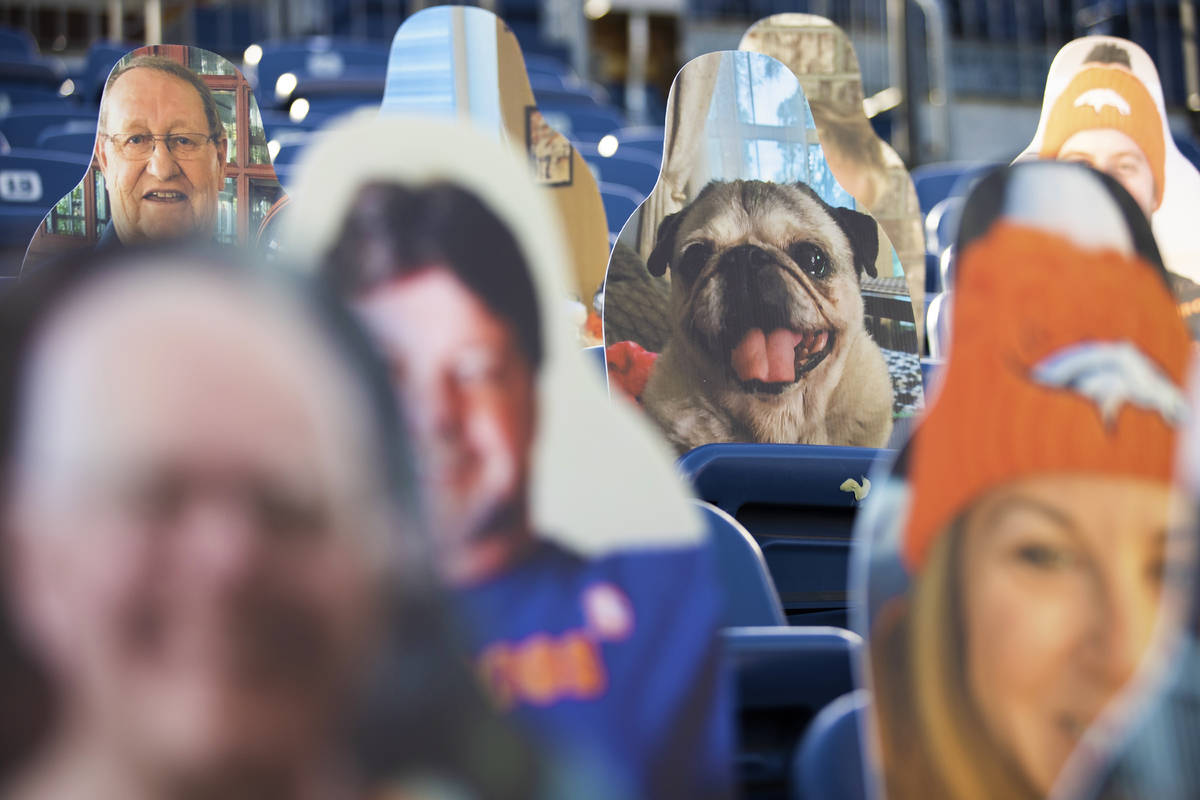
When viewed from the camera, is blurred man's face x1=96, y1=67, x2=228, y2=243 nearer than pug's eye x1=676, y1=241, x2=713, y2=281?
Yes

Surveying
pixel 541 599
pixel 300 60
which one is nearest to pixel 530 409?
pixel 541 599

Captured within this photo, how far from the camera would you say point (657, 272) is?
115cm

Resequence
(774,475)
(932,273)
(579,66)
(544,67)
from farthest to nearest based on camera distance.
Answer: (579,66), (544,67), (932,273), (774,475)

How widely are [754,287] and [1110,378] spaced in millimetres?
544

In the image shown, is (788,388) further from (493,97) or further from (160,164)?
(160,164)

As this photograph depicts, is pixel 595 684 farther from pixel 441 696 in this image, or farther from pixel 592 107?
pixel 592 107

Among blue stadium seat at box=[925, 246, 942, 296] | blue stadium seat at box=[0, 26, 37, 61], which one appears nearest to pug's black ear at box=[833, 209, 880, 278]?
blue stadium seat at box=[925, 246, 942, 296]

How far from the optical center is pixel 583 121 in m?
2.94

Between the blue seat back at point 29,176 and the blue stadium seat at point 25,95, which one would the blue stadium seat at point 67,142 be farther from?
the blue stadium seat at point 25,95

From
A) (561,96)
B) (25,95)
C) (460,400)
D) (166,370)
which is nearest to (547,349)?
(460,400)

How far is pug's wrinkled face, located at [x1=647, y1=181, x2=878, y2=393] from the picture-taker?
1112 millimetres

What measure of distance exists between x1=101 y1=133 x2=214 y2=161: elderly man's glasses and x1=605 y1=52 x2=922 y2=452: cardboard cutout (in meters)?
0.39

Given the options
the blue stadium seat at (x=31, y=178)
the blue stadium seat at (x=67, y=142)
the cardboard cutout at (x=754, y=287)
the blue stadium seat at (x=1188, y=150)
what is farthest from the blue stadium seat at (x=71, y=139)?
the blue stadium seat at (x=1188, y=150)

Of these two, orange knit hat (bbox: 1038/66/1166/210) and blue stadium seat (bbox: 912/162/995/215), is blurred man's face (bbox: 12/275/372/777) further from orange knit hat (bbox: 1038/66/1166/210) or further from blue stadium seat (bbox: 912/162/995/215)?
blue stadium seat (bbox: 912/162/995/215)
